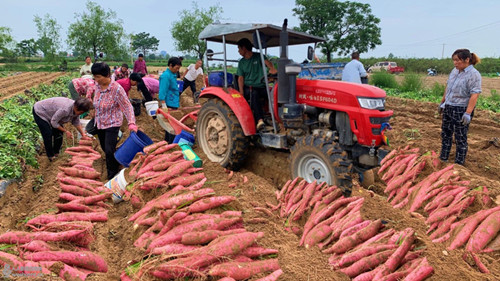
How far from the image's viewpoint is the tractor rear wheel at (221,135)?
196 inches

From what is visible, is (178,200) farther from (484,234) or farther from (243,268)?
(484,234)

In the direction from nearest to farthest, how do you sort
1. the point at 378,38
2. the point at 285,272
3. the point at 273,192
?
the point at 285,272, the point at 273,192, the point at 378,38

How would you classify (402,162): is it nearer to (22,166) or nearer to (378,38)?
(22,166)

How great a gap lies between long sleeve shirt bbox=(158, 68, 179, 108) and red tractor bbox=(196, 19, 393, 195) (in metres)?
1.68

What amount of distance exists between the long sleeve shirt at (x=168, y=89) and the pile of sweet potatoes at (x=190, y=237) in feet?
9.91

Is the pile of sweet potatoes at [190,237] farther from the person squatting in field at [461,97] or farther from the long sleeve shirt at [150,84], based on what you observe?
the long sleeve shirt at [150,84]

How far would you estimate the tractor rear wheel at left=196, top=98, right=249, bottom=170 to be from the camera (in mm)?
4977

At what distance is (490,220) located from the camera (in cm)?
296

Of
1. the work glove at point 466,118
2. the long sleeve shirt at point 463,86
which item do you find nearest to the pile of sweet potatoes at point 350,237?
the work glove at point 466,118

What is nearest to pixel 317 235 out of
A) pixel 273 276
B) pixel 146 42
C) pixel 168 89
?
pixel 273 276

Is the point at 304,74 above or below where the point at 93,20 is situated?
below

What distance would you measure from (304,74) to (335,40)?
29817 millimetres

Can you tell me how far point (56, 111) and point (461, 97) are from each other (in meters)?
6.81

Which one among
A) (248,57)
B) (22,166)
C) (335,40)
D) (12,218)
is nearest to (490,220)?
(248,57)
